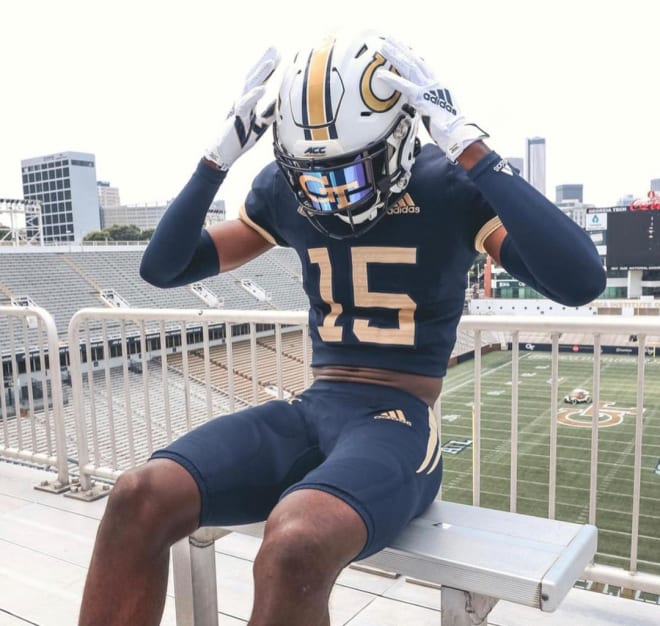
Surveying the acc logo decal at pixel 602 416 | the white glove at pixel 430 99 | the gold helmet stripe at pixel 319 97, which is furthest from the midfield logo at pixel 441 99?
the acc logo decal at pixel 602 416

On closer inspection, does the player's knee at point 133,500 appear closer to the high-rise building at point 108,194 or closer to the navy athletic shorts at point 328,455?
the navy athletic shorts at point 328,455

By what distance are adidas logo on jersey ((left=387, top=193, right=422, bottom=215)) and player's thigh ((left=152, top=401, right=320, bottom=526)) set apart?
52cm

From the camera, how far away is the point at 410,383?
1.53 meters

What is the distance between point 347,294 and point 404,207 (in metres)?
0.24

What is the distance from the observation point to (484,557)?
4.00ft

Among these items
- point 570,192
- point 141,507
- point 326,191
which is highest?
point 570,192

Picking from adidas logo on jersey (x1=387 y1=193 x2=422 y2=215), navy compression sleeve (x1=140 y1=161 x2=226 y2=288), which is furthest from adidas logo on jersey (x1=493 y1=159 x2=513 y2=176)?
navy compression sleeve (x1=140 y1=161 x2=226 y2=288)

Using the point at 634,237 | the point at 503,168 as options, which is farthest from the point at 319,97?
the point at 634,237

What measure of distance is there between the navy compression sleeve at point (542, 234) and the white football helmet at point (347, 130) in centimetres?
22

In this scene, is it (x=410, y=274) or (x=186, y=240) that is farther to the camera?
(x=186, y=240)

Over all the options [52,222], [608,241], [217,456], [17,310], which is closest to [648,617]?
[217,456]

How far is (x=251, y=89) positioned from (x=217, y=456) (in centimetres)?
87

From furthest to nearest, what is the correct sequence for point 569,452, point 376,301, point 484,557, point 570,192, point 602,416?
Answer: point 570,192
point 602,416
point 569,452
point 376,301
point 484,557

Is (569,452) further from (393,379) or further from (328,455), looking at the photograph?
(328,455)
